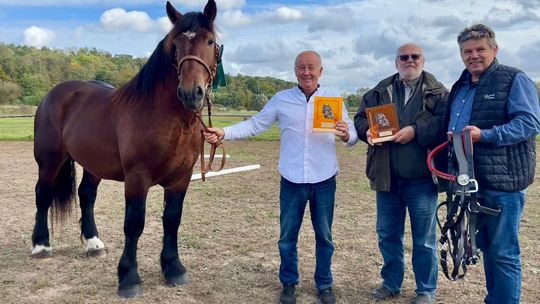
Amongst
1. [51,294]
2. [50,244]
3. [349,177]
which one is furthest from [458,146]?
[349,177]

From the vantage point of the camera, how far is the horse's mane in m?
3.17

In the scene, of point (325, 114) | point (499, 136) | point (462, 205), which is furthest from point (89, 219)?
point (499, 136)

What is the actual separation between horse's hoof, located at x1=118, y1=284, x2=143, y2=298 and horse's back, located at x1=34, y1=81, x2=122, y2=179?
3.20 feet

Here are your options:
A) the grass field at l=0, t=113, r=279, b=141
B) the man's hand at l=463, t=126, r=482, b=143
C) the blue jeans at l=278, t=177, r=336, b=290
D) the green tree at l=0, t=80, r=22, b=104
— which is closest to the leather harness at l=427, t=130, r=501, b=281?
the man's hand at l=463, t=126, r=482, b=143

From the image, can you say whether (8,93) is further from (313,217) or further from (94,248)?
(313,217)

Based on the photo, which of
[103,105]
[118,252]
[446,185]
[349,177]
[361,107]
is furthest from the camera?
[349,177]

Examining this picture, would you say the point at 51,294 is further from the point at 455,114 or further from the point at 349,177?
the point at 349,177

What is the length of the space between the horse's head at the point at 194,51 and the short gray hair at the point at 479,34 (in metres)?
1.69

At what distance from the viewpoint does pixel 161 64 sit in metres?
3.47

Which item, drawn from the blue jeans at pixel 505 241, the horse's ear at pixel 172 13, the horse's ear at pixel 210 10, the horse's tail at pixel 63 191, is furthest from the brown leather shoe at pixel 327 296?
the horse's tail at pixel 63 191

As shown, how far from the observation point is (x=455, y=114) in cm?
284

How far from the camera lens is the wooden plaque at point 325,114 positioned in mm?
3135

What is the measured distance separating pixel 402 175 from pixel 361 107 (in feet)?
2.05

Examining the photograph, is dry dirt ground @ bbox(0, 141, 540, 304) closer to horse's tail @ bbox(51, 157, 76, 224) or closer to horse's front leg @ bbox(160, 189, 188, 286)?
horse's front leg @ bbox(160, 189, 188, 286)
